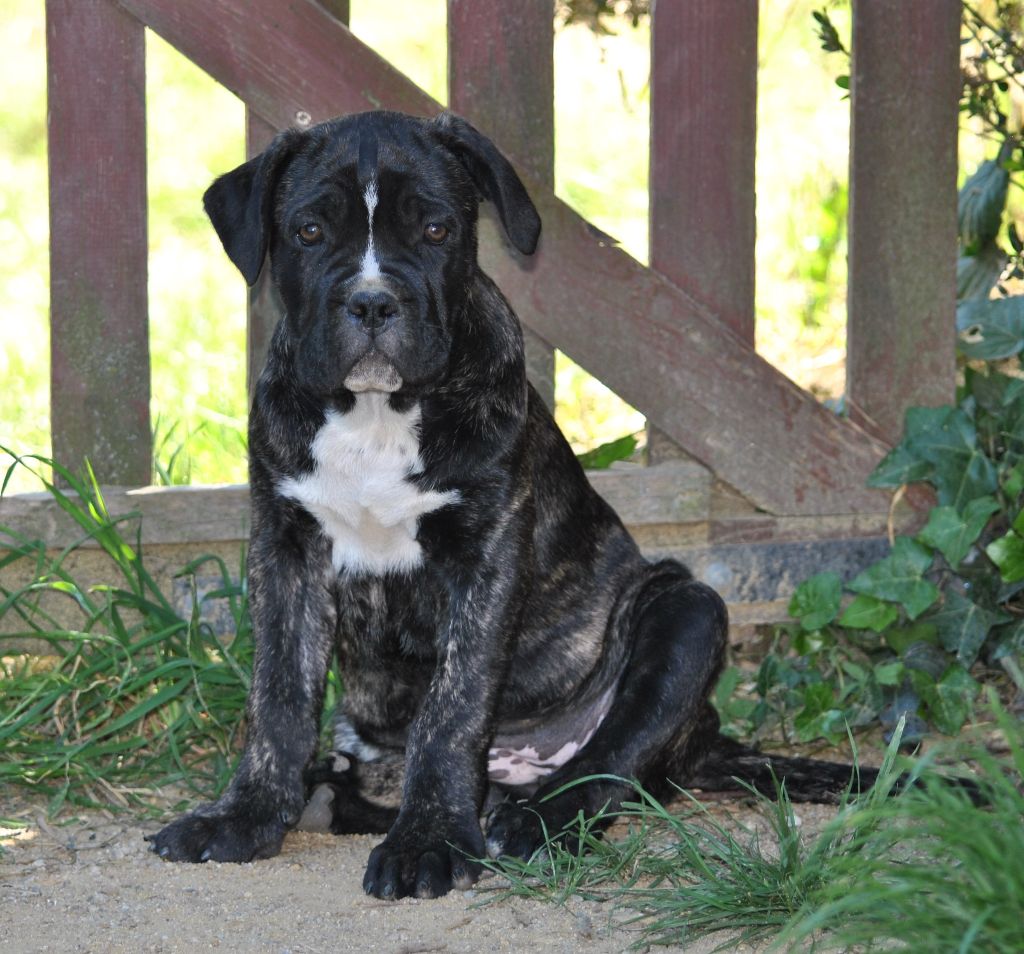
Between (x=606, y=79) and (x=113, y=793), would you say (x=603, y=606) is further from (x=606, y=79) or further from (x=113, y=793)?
(x=606, y=79)

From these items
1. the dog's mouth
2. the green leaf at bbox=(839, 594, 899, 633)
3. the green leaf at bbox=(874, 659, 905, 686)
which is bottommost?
the green leaf at bbox=(874, 659, 905, 686)

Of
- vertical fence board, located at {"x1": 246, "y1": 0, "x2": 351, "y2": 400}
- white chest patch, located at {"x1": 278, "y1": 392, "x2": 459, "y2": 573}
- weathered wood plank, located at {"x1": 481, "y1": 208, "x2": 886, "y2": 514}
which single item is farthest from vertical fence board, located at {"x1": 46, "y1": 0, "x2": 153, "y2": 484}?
white chest patch, located at {"x1": 278, "y1": 392, "x2": 459, "y2": 573}

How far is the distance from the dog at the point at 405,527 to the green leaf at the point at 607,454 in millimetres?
1105

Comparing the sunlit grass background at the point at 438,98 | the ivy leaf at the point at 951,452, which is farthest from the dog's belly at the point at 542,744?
the sunlit grass background at the point at 438,98

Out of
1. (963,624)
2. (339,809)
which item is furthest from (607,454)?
(339,809)

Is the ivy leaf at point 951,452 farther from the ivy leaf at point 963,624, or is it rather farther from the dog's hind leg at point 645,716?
the dog's hind leg at point 645,716

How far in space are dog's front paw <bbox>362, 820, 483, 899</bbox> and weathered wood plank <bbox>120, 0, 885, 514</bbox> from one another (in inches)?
72.1

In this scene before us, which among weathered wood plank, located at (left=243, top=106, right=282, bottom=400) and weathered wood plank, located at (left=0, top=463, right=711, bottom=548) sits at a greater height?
weathered wood plank, located at (left=243, top=106, right=282, bottom=400)

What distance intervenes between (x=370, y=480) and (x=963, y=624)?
6.53ft

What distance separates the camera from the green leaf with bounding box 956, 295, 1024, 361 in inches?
202

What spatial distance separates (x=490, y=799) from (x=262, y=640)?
776mm

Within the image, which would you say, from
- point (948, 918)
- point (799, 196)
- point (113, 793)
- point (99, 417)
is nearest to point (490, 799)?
point (113, 793)

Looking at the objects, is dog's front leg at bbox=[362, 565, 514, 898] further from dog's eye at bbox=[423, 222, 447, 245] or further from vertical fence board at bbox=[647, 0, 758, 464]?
vertical fence board at bbox=[647, 0, 758, 464]

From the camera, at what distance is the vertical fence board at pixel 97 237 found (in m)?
4.80
